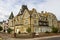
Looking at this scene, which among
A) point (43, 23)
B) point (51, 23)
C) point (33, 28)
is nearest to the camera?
point (33, 28)

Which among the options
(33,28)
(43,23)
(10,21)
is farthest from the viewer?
(10,21)

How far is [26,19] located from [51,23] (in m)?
14.3

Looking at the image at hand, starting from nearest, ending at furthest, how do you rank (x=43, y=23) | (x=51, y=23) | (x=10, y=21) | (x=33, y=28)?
(x=33, y=28)
(x=43, y=23)
(x=51, y=23)
(x=10, y=21)

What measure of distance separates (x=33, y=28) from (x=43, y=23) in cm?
715

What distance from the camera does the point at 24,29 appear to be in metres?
63.1

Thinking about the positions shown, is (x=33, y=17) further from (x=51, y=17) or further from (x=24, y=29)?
(x=51, y=17)

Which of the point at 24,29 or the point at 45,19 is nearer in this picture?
the point at 24,29

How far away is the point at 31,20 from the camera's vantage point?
61938 millimetres

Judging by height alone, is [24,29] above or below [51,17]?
below

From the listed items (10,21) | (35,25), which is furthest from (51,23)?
(10,21)

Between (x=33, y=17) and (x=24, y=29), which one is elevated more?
(x=33, y=17)

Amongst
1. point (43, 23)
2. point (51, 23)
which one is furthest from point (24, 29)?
point (51, 23)

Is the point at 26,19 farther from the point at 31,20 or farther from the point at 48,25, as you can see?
the point at 48,25

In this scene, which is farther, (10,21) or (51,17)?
(10,21)
